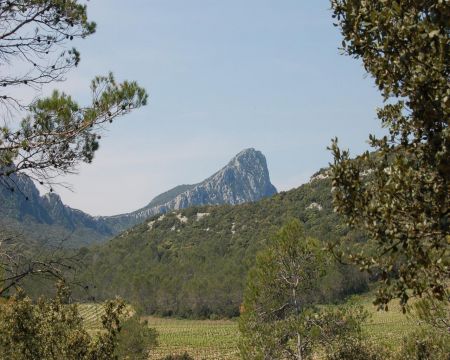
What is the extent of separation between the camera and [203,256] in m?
129

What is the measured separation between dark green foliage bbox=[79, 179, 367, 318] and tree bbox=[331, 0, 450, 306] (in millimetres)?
57959

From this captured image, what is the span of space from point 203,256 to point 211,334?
155ft

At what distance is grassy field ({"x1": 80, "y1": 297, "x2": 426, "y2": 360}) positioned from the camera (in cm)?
6316

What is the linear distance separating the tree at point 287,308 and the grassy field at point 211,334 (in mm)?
39180

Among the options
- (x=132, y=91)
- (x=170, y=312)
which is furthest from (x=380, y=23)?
(x=170, y=312)

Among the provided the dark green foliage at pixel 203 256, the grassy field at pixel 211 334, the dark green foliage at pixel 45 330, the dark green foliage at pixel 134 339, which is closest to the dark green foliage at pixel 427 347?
the dark green foliage at pixel 45 330

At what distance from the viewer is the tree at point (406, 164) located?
4.35 meters

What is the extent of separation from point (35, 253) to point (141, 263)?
138 m

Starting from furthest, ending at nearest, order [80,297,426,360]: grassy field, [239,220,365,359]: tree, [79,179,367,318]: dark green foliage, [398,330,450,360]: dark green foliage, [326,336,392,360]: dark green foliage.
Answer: [79,179,367,318]: dark green foliage, [80,297,426,360]: grassy field, [239,220,365,359]: tree, [326,336,392,360]: dark green foliage, [398,330,450,360]: dark green foliage

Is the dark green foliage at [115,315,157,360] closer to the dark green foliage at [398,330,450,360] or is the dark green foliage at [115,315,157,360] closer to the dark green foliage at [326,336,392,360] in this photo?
the dark green foliage at [326,336,392,360]

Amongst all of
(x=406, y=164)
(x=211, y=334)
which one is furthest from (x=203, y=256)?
(x=406, y=164)

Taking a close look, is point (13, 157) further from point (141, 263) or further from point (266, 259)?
point (141, 263)

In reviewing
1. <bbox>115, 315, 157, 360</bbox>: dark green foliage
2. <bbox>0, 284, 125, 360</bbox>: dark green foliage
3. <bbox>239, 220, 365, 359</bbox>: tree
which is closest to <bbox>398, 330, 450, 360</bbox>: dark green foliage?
<bbox>239, 220, 365, 359</bbox>: tree

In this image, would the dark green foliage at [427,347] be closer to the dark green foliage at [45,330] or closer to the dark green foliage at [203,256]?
the dark green foliage at [45,330]
